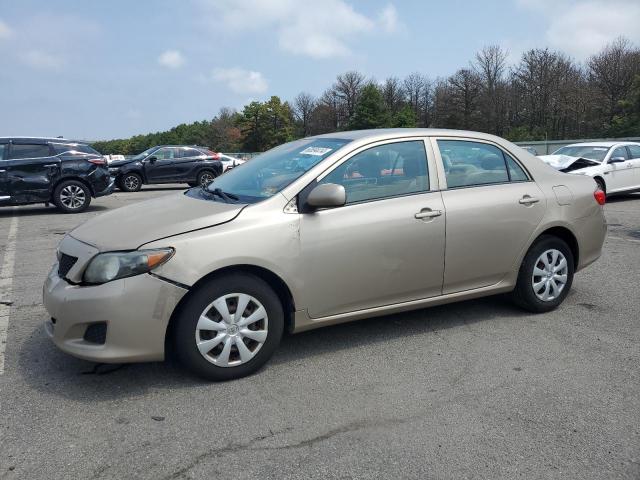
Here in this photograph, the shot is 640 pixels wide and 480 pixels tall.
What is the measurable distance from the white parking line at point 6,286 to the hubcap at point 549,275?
13.7ft

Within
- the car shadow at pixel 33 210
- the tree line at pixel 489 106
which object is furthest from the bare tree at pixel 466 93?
the car shadow at pixel 33 210

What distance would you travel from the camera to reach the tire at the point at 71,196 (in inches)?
494

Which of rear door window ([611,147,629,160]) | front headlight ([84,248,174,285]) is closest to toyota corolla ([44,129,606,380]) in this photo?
front headlight ([84,248,174,285])

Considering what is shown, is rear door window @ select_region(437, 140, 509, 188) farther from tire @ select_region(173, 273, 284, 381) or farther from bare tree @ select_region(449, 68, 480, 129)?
bare tree @ select_region(449, 68, 480, 129)

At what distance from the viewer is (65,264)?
11.8 feet

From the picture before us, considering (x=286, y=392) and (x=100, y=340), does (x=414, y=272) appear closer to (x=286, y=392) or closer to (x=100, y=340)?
(x=286, y=392)

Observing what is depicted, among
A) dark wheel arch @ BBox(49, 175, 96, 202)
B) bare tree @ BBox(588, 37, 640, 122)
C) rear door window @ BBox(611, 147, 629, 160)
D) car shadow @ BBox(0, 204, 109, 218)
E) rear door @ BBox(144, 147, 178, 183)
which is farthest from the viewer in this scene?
bare tree @ BBox(588, 37, 640, 122)

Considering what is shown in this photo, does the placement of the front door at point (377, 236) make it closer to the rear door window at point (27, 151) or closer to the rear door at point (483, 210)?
the rear door at point (483, 210)

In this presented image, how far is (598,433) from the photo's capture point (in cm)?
293

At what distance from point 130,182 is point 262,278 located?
56.4 ft

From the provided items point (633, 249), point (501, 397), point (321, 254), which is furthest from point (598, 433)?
point (633, 249)

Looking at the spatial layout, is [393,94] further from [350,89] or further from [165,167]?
[165,167]

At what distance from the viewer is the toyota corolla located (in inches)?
131

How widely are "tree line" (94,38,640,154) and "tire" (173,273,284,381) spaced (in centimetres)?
4520
